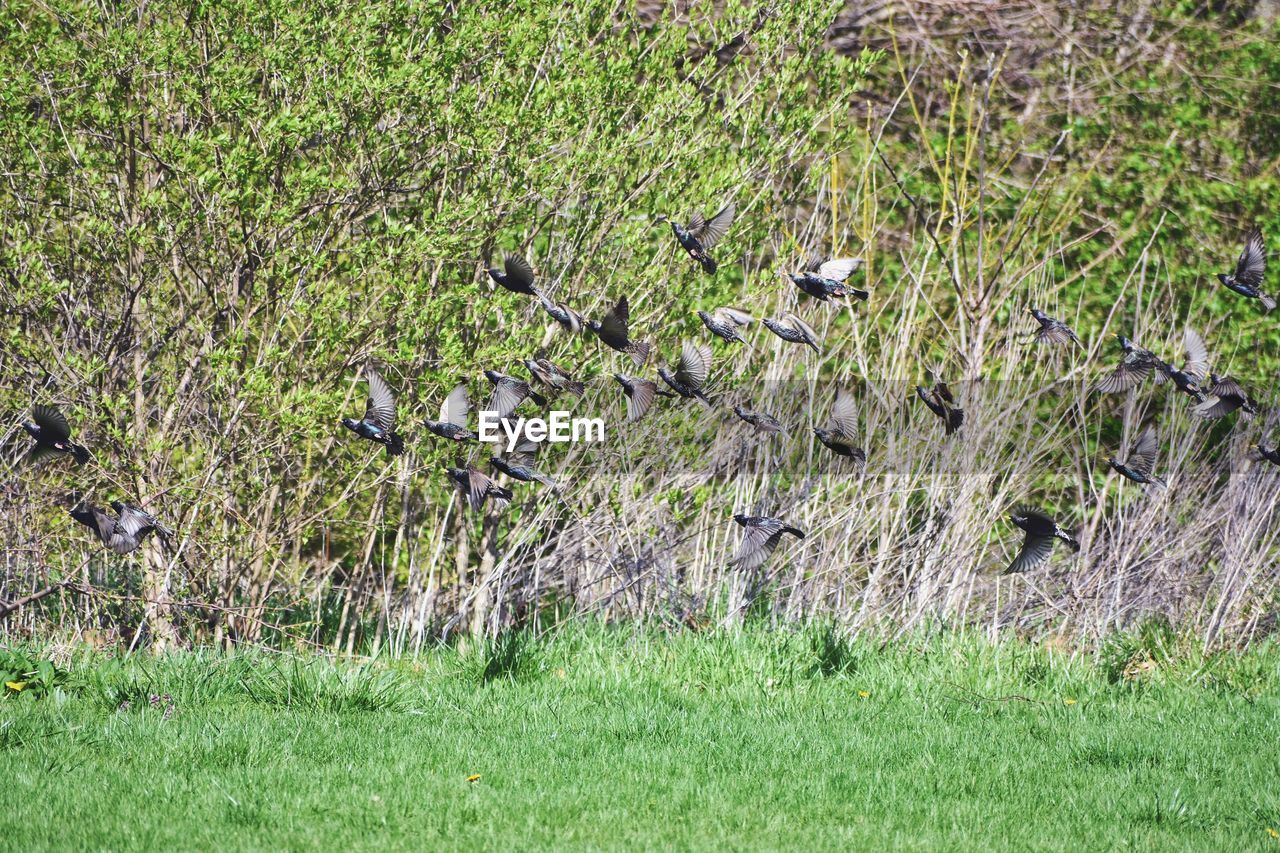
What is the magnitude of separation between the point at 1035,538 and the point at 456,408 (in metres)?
2.43

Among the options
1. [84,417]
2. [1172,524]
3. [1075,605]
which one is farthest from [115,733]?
[1172,524]

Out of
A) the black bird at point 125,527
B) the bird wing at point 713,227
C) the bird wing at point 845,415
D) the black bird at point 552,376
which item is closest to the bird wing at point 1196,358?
the bird wing at point 845,415

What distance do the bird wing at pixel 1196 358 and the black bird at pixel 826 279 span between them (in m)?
1.65

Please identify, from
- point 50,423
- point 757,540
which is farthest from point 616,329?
point 50,423

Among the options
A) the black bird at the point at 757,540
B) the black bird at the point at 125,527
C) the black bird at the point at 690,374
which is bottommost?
the black bird at the point at 125,527

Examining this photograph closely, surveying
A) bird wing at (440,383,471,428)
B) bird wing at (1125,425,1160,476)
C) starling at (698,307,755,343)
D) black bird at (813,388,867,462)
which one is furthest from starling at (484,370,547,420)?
bird wing at (1125,425,1160,476)

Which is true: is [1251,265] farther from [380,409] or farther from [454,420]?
[380,409]

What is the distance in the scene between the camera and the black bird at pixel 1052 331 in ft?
17.2

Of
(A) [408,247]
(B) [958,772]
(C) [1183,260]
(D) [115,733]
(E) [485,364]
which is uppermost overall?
(C) [1183,260]

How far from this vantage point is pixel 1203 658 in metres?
5.43

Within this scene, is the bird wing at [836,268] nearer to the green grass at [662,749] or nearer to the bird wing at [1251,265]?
the green grass at [662,749]

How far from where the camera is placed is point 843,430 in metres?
5.59

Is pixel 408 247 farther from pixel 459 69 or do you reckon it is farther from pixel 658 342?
pixel 658 342

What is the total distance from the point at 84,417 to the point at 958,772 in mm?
3576
